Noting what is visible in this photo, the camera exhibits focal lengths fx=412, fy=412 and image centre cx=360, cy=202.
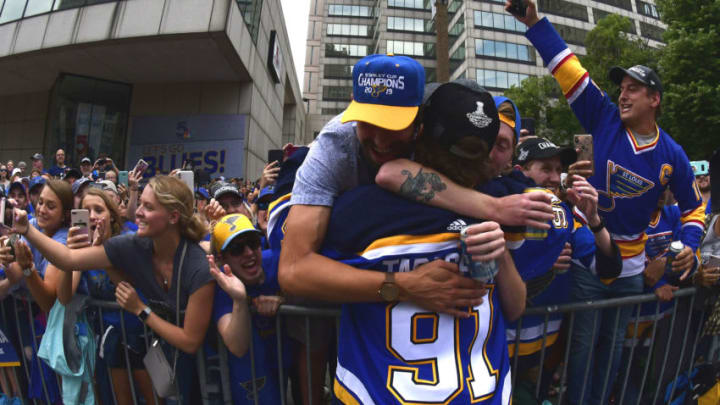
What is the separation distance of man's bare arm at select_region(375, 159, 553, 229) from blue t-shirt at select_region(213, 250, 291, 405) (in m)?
1.28

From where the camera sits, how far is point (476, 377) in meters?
1.51

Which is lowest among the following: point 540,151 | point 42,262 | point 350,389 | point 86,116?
point 350,389

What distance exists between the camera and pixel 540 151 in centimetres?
293

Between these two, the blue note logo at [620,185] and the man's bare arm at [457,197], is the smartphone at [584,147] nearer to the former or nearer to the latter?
the blue note logo at [620,185]

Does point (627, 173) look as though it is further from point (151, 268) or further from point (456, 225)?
point (151, 268)

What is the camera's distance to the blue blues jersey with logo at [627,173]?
2990 mm

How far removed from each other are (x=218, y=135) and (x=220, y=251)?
18051mm

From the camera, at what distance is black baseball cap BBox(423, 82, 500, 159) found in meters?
1.46

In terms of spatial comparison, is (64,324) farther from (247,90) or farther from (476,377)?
(247,90)

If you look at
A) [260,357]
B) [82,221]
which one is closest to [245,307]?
[260,357]

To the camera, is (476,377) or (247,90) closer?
(476,377)

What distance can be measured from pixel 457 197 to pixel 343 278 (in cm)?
52

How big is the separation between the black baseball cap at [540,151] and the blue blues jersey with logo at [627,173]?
1.17ft

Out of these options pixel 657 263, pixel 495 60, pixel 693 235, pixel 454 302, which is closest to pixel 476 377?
pixel 454 302
